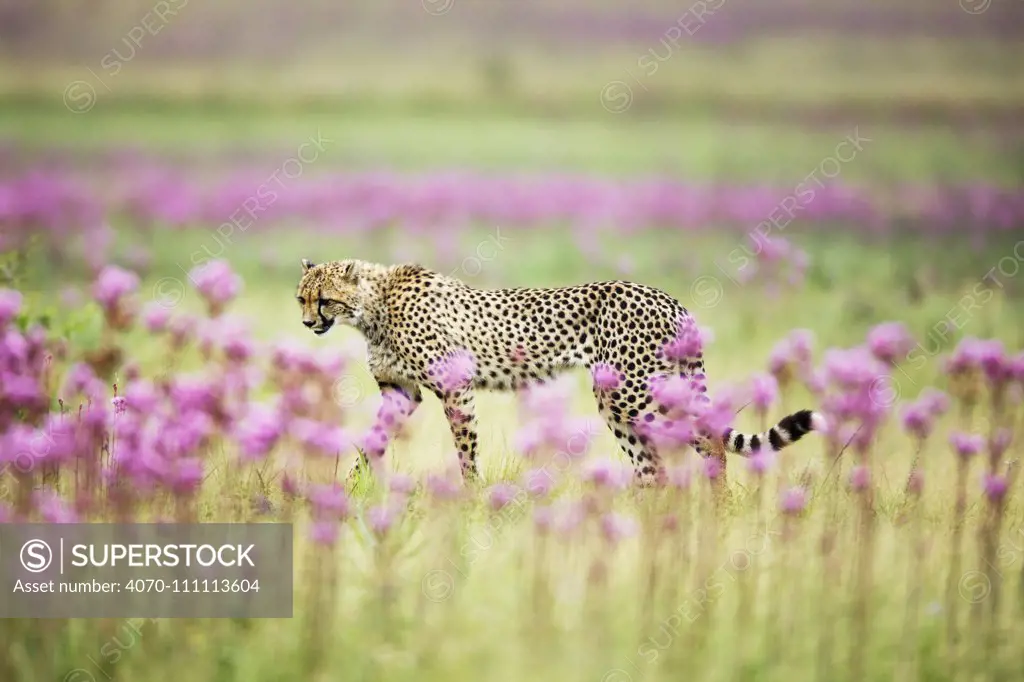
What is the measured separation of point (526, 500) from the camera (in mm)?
5258

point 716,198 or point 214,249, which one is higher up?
point 716,198

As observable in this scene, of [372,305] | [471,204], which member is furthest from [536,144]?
[372,305]

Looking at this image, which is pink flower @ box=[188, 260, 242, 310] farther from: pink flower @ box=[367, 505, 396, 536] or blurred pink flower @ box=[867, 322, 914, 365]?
blurred pink flower @ box=[867, 322, 914, 365]

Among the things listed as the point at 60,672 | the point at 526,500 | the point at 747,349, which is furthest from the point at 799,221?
the point at 60,672

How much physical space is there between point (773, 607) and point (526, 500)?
1.20m

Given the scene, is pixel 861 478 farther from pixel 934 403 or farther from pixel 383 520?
pixel 383 520

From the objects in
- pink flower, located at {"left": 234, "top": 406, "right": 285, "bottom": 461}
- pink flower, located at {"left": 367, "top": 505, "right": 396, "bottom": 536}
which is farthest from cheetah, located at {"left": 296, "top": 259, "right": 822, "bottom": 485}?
pink flower, located at {"left": 234, "top": 406, "right": 285, "bottom": 461}

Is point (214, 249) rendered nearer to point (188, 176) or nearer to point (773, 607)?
point (188, 176)

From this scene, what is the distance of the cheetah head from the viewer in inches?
235

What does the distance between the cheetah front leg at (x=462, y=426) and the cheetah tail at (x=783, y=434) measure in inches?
45.1

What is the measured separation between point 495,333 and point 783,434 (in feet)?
4.82

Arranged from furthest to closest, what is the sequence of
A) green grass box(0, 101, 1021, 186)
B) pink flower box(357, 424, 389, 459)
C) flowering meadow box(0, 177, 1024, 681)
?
green grass box(0, 101, 1021, 186)
pink flower box(357, 424, 389, 459)
flowering meadow box(0, 177, 1024, 681)

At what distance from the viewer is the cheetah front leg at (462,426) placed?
19.2ft

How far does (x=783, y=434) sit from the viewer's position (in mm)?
5246
